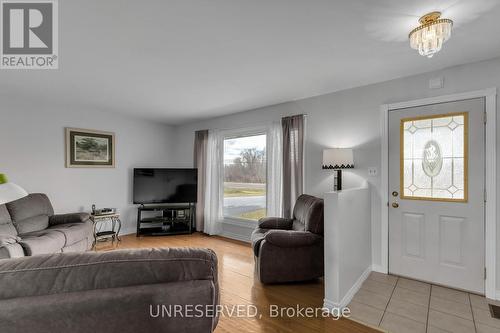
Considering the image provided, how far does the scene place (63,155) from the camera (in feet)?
14.6

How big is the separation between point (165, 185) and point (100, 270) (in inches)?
179

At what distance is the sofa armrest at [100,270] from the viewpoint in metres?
0.93

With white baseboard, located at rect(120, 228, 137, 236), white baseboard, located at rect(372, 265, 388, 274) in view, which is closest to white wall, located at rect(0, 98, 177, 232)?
white baseboard, located at rect(120, 228, 137, 236)

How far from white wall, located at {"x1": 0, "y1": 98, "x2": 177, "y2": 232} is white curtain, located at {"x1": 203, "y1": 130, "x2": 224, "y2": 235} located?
1440 millimetres

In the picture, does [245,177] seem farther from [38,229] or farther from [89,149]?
[38,229]

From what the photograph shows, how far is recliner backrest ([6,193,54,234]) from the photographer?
3484 mm

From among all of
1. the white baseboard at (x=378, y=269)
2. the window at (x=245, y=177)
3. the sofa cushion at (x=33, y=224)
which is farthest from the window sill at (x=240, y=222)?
the sofa cushion at (x=33, y=224)

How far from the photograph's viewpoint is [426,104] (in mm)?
2986

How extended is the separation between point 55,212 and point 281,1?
15.8 feet

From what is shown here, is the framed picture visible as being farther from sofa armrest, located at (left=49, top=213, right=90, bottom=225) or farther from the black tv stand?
the black tv stand

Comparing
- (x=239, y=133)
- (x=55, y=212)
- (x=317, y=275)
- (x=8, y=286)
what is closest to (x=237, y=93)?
(x=239, y=133)

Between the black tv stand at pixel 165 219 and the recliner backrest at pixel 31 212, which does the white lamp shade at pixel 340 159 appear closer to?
the black tv stand at pixel 165 219

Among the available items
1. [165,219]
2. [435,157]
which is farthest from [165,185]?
[435,157]

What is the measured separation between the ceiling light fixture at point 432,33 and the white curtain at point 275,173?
2529 millimetres
